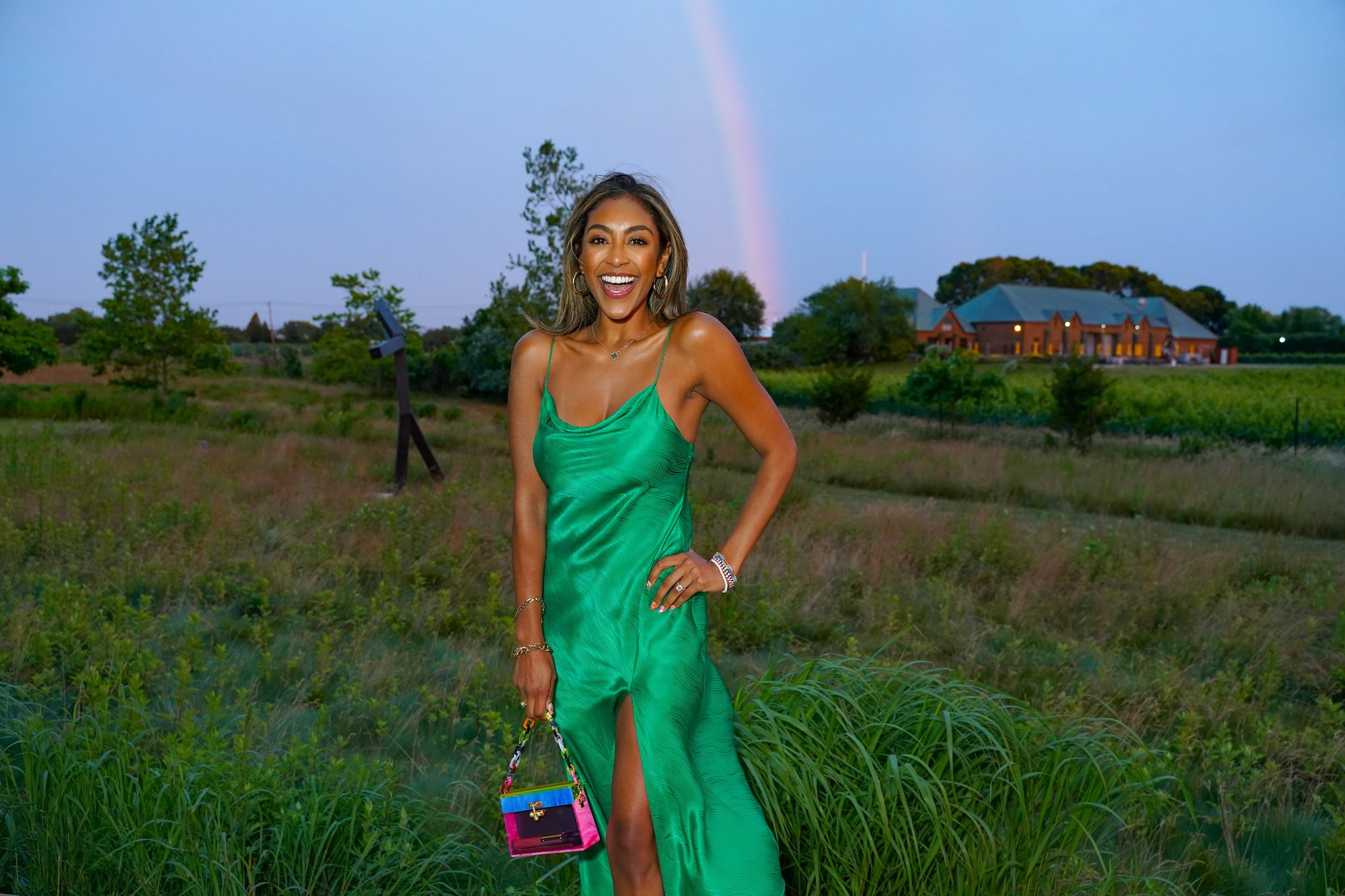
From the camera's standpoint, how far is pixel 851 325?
63.4 m

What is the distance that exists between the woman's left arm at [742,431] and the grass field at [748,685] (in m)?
0.82

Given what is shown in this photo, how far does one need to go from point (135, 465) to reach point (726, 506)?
6876mm

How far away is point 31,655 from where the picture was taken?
4605mm

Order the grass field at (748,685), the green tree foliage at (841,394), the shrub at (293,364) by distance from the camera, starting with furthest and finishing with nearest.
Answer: the shrub at (293,364) < the green tree foliage at (841,394) < the grass field at (748,685)

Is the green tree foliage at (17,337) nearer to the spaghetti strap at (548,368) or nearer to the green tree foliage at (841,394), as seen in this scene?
the green tree foliage at (841,394)

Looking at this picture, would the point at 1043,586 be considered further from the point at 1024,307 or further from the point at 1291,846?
the point at 1024,307

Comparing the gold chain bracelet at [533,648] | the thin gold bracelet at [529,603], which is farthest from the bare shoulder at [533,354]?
the gold chain bracelet at [533,648]

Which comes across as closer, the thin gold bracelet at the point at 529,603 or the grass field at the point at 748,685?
the thin gold bracelet at the point at 529,603

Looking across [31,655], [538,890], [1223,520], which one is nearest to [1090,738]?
[538,890]

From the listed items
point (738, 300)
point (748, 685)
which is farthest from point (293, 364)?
point (748, 685)

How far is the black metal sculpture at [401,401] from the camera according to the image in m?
11.4

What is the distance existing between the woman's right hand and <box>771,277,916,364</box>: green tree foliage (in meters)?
59.6

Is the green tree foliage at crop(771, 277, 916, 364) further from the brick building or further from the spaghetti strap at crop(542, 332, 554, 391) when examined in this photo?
the spaghetti strap at crop(542, 332, 554, 391)

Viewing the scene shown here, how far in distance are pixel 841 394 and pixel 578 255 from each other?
2407 centimetres
